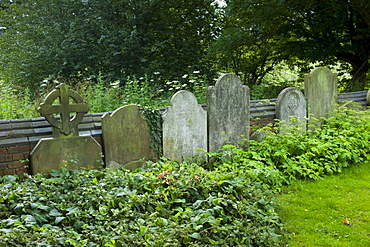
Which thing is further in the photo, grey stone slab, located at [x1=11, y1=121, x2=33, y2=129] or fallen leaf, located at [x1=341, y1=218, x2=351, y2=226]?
grey stone slab, located at [x1=11, y1=121, x2=33, y2=129]

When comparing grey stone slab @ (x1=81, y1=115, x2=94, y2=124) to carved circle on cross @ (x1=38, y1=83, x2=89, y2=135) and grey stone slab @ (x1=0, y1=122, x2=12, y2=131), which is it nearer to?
carved circle on cross @ (x1=38, y1=83, x2=89, y2=135)

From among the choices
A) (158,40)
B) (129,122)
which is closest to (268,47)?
(158,40)

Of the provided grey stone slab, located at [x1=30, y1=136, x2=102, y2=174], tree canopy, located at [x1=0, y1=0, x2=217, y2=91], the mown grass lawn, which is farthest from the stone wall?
tree canopy, located at [x1=0, y1=0, x2=217, y2=91]

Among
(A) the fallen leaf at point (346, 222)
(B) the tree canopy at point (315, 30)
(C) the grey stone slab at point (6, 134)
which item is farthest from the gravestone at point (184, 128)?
(B) the tree canopy at point (315, 30)

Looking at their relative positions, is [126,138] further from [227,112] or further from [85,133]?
[227,112]

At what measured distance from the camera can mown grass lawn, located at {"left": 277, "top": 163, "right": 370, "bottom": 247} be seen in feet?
11.1

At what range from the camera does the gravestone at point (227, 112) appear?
5.20m

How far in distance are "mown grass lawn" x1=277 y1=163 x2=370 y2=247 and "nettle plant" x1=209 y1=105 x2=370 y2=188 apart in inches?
8.9

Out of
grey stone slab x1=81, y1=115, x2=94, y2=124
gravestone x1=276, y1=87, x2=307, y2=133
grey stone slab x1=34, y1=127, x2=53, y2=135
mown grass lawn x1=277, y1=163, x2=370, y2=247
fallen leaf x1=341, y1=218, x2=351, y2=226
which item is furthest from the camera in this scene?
gravestone x1=276, y1=87, x2=307, y2=133

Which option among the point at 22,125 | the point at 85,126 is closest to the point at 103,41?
the point at 85,126

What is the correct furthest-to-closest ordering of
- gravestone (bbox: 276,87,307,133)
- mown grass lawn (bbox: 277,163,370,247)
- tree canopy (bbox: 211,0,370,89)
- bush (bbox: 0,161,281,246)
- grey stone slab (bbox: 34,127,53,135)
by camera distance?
tree canopy (bbox: 211,0,370,89) → gravestone (bbox: 276,87,307,133) → grey stone slab (bbox: 34,127,53,135) → mown grass lawn (bbox: 277,163,370,247) → bush (bbox: 0,161,281,246)

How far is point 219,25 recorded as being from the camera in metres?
13.1

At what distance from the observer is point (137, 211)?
314cm

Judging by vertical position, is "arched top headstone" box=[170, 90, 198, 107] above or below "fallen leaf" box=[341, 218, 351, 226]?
above
